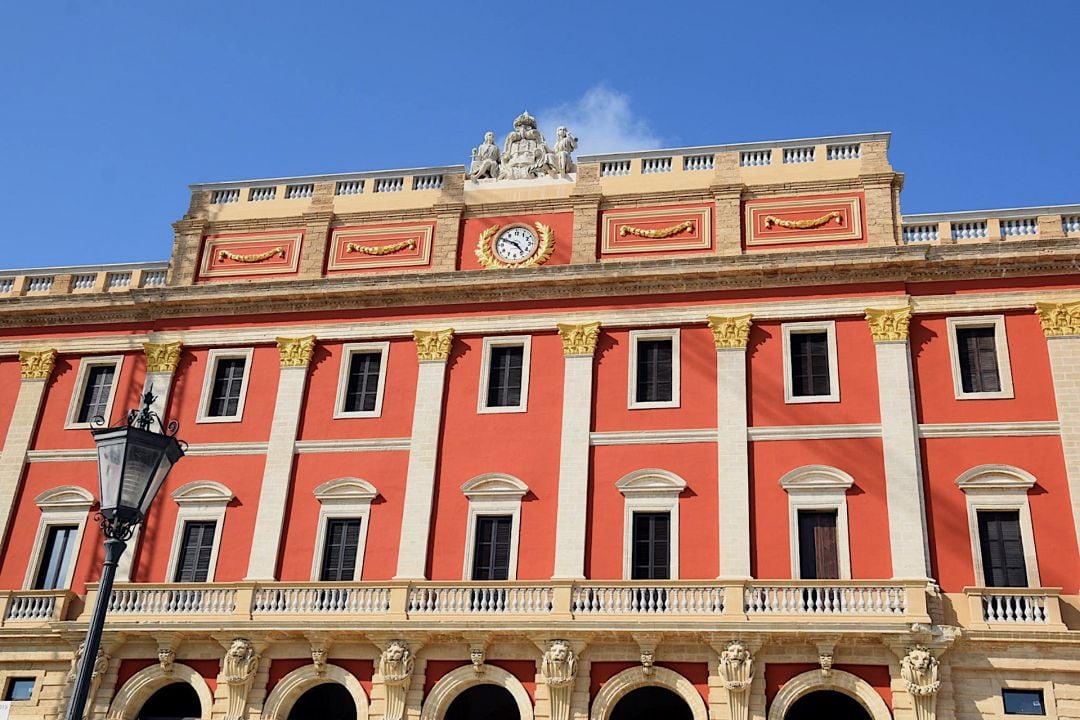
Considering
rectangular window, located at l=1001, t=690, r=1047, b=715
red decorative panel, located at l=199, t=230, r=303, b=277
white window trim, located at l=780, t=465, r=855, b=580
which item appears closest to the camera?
rectangular window, located at l=1001, t=690, r=1047, b=715

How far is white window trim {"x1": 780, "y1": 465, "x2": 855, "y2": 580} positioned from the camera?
24453 mm

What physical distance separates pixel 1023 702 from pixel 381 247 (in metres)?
18.7

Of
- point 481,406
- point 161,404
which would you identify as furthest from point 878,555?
point 161,404

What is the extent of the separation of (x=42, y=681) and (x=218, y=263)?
1162 centimetres

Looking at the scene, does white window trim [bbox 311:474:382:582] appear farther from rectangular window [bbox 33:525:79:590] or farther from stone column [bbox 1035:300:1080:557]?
stone column [bbox 1035:300:1080:557]

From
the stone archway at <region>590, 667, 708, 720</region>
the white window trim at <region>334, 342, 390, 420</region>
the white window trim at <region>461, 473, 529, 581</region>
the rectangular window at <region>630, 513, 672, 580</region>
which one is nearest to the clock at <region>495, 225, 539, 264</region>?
the white window trim at <region>334, 342, 390, 420</region>

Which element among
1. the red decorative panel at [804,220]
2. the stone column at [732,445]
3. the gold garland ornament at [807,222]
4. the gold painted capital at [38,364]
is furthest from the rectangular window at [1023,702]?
the gold painted capital at [38,364]

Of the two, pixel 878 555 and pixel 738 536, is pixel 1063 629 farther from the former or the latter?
pixel 738 536

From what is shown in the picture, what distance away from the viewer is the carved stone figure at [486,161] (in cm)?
3070

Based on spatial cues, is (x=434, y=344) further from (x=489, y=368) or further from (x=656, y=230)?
(x=656, y=230)

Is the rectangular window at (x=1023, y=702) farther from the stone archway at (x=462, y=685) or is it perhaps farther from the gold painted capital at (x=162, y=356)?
the gold painted capital at (x=162, y=356)

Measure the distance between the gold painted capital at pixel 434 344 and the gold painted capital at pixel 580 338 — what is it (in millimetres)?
2947

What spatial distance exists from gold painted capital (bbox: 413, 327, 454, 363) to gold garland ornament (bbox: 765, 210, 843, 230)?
8.52 metres

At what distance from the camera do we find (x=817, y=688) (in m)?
22.8
